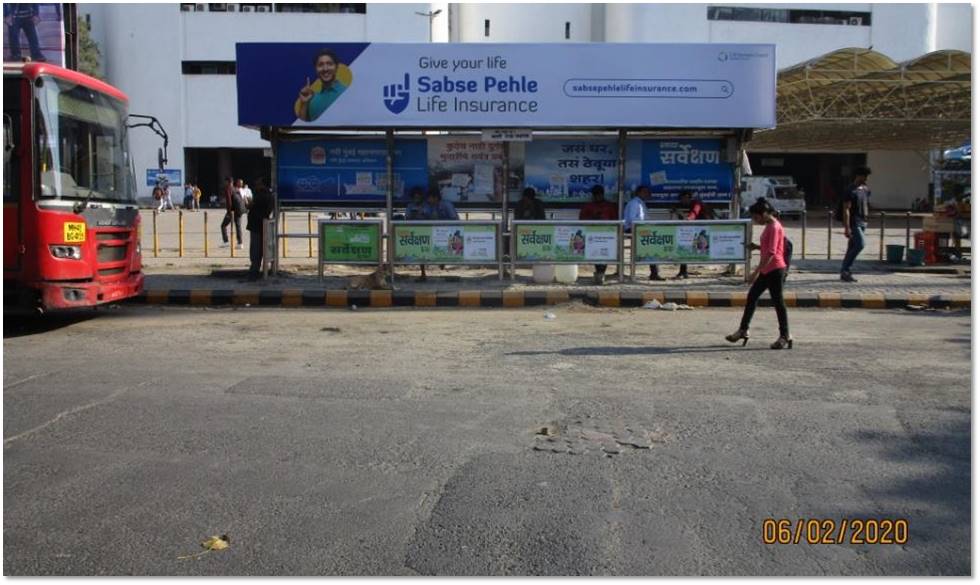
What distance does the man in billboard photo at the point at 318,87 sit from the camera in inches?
554

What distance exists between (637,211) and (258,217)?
6.03 meters

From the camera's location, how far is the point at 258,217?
14.6m

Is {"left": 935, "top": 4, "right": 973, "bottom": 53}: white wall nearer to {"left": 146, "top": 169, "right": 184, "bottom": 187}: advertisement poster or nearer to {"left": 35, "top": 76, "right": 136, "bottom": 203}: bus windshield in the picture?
{"left": 146, "top": 169, "right": 184, "bottom": 187}: advertisement poster

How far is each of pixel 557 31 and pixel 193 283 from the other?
1558 inches

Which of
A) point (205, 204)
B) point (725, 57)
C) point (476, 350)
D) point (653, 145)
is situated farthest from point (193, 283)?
point (205, 204)

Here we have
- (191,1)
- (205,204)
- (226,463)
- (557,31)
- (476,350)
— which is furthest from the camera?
(205,204)

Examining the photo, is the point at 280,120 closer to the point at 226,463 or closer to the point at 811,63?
the point at 226,463

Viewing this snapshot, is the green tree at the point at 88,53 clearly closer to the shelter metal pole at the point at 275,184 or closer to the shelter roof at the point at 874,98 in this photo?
the shelter roof at the point at 874,98

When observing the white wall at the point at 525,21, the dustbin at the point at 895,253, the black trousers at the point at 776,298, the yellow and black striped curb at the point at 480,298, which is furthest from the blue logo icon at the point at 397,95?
the white wall at the point at 525,21

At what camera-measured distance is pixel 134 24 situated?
48.3m

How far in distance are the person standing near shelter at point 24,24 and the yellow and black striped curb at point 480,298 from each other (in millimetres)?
4514

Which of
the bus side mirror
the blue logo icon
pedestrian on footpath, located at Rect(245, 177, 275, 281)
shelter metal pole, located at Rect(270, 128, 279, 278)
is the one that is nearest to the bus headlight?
the bus side mirror

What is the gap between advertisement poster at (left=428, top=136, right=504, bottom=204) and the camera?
50.3 feet
